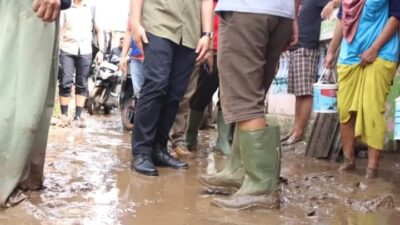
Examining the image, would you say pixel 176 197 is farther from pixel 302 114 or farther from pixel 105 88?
pixel 105 88

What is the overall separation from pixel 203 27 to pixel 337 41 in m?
1.07

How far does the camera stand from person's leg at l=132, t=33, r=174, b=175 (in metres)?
3.85

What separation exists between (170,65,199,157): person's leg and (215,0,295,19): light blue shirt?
2076mm

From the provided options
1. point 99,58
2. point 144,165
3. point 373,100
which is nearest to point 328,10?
point 373,100

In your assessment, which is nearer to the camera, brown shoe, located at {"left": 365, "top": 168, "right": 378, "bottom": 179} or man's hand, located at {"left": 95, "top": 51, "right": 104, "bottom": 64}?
brown shoe, located at {"left": 365, "top": 168, "right": 378, "bottom": 179}

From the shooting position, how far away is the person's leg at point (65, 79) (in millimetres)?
7637

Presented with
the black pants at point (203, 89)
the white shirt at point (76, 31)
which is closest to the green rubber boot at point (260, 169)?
the black pants at point (203, 89)

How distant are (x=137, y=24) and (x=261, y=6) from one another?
119 cm

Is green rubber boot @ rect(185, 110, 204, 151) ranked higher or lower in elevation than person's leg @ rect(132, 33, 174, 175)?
lower

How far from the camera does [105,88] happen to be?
1105 centimetres

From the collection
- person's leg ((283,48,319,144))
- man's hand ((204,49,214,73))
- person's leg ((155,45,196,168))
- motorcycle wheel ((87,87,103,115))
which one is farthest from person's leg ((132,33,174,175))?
motorcycle wheel ((87,87,103,115))

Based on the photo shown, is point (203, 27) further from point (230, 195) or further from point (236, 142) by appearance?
point (230, 195)

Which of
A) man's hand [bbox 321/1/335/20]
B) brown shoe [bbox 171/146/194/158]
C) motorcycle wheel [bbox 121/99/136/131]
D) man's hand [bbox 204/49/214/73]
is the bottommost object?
motorcycle wheel [bbox 121/99/136/131]

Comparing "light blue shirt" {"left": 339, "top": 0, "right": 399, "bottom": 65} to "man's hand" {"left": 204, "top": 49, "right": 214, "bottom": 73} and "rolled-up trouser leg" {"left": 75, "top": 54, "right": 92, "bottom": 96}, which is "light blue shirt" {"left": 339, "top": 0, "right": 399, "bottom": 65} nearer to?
"man's hand" {"left": 204, "top": 49, "right": 214, "bottom": 73}
